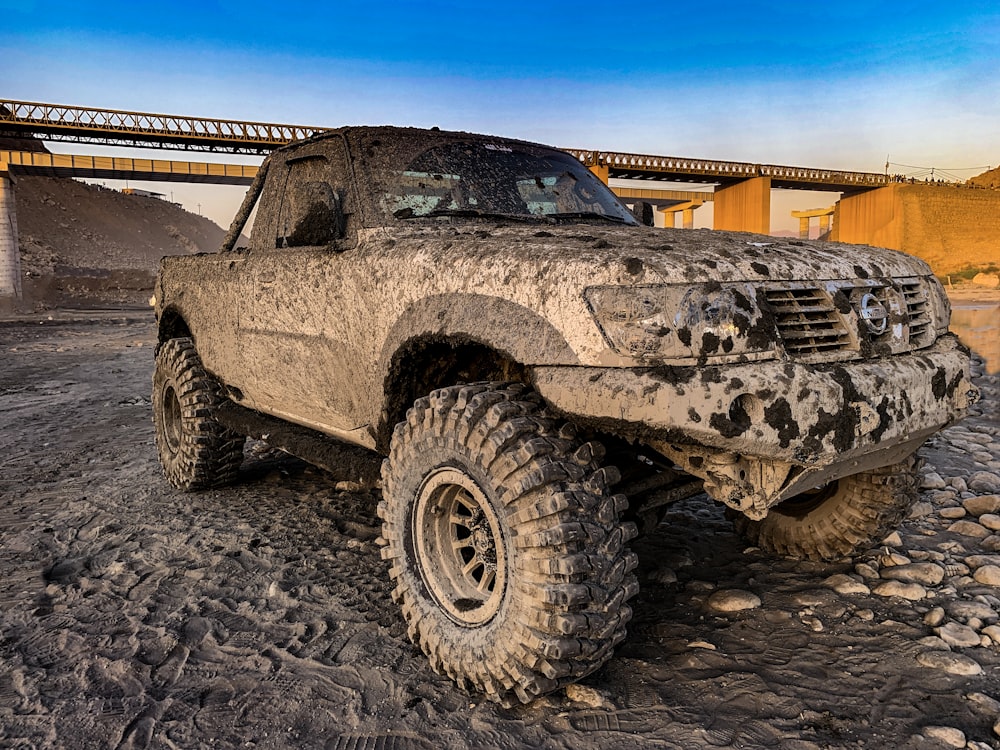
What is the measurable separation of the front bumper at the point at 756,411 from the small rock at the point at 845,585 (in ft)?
3.77

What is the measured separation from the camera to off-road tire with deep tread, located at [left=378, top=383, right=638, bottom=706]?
2330 millimetres

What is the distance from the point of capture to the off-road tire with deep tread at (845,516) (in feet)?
11.0

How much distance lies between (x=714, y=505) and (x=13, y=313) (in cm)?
2879

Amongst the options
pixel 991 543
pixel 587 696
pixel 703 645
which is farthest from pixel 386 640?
pixel 991 543

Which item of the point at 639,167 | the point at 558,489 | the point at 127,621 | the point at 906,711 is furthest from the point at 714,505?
the point at 639,167

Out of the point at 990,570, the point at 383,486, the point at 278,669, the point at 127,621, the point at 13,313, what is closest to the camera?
the point at 278,669

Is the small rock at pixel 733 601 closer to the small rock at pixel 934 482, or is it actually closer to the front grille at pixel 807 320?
the front grille at pixel 807 320

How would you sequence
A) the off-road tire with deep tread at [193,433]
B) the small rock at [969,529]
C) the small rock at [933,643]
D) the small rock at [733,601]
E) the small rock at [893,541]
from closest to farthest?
the small rock at [933,643] → the small rock at [733,601] → the small rock at [893,541] → the small rock at [969,529] → the off-road tire with deep tread at [193,433]

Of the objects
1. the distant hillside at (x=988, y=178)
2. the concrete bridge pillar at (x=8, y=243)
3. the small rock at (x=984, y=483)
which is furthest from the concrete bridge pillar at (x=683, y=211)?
the small rock at (x=984, y=483)

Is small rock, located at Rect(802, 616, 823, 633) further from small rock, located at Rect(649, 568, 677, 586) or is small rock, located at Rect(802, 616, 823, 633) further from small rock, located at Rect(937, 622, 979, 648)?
small rock, located at Rect(649, 568, 677, 586)

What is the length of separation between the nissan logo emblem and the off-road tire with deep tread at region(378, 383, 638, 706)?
1.06 m

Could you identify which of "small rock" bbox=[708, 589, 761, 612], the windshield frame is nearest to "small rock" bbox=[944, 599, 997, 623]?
"small rock" bbox=[708, 589, 761, 612]

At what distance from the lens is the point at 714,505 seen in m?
4.71

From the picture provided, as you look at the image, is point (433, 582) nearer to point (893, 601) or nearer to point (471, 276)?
point (471, 276)
